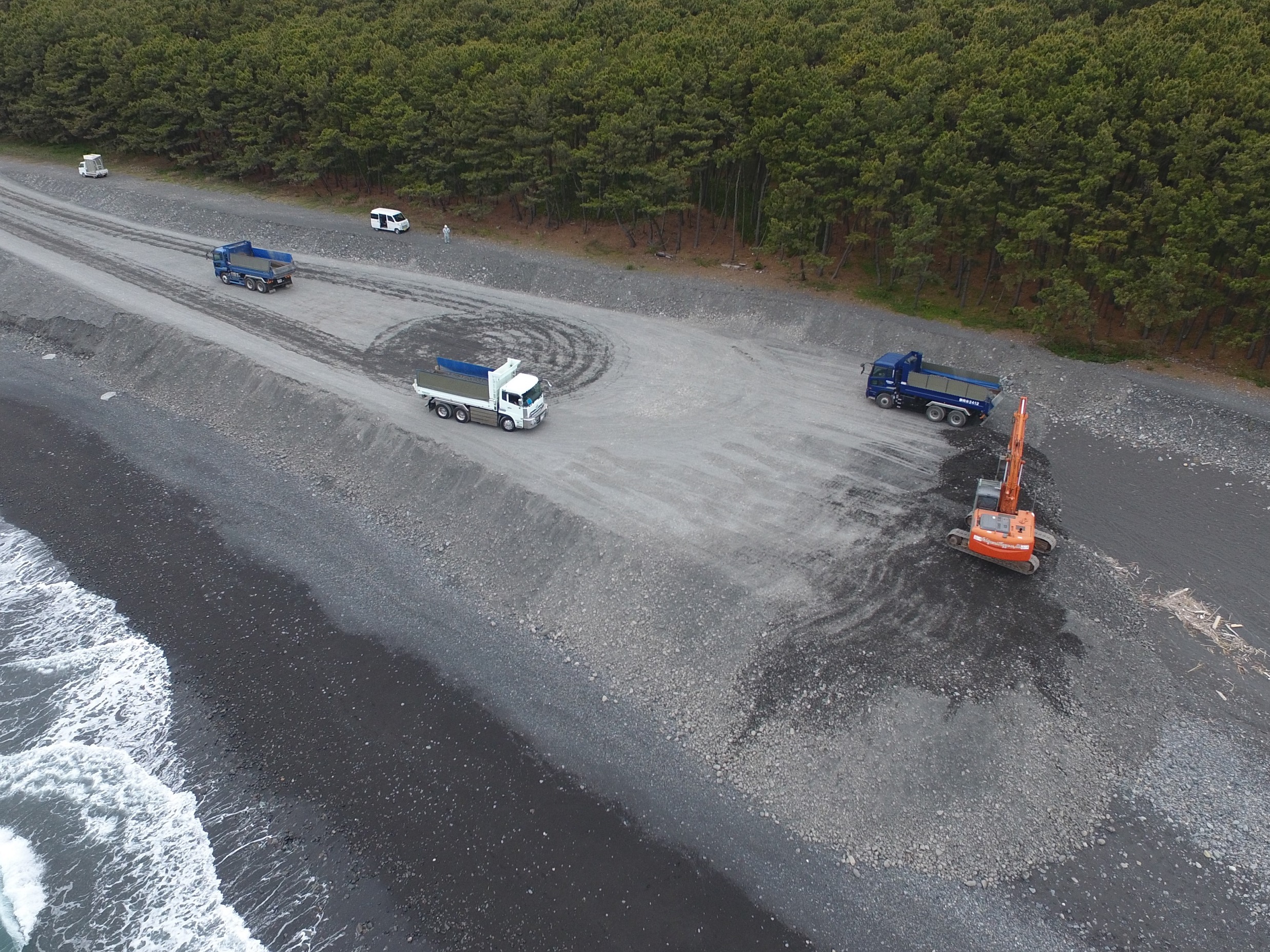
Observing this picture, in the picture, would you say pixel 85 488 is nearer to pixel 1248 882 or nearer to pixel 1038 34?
pixel 1248 882

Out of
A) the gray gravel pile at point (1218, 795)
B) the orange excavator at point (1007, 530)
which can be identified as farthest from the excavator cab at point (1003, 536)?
the gray gravel pile at point (1218, 795)

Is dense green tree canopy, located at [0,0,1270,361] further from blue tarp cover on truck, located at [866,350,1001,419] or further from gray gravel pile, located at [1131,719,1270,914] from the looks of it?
gray gravel pile, located at [1131,719,1270,914]

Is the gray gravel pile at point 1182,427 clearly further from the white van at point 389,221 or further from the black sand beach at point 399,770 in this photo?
the white van at point 389,221

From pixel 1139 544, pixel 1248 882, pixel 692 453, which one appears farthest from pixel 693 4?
pixel 1248 882

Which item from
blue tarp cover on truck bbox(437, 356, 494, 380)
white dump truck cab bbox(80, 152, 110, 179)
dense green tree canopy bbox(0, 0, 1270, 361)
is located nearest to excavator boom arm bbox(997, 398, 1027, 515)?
dense green tree canopy bbox(0, 0, 1270, 361)

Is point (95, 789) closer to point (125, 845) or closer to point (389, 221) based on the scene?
point (125, 845)

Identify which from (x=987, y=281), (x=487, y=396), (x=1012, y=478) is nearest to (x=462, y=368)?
(x=487, y=396)
